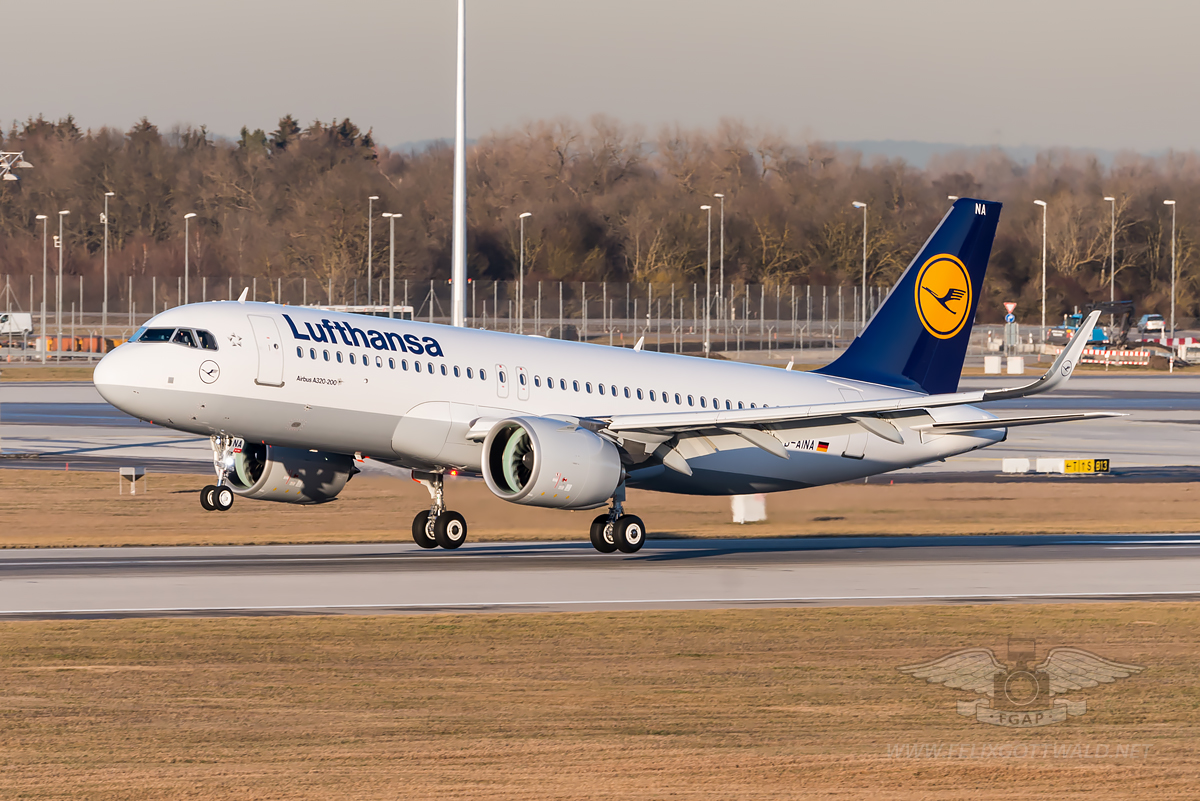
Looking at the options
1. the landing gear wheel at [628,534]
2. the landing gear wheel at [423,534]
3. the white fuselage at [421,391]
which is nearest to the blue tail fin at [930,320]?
the white fuselage at [421,391]

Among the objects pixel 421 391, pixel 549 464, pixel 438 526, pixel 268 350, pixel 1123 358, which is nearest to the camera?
pixel 549 464

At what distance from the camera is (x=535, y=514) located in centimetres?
3900

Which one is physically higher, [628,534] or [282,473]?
[282,473]

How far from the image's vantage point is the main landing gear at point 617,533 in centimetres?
3597

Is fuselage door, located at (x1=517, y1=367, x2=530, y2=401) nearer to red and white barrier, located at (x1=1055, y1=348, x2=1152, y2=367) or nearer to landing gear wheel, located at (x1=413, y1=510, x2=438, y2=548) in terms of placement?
landing gear wheel, located at (x1=413, y1=510, x2=438, y2=548)

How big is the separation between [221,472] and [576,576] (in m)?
8.38

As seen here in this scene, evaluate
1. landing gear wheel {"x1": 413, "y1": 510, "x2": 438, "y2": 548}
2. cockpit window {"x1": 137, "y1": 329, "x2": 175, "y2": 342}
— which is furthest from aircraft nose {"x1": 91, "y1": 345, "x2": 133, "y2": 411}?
landing gear wheel {"x1": 413, "y1": 510, "x2": 438, "y2": 548}

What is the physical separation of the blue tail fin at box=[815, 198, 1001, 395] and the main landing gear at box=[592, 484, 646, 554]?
965cm

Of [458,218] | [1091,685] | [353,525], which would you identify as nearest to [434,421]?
[353,525]

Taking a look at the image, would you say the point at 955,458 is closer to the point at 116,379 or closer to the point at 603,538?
the point at 603,538

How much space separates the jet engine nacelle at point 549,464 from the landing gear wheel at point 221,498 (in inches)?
222

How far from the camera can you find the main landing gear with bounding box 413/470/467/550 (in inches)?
1465

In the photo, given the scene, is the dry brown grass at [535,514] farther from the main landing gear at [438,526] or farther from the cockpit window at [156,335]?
the cockpit window at [156,335]

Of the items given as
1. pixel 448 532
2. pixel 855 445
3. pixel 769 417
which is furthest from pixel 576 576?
pixel 855 445
